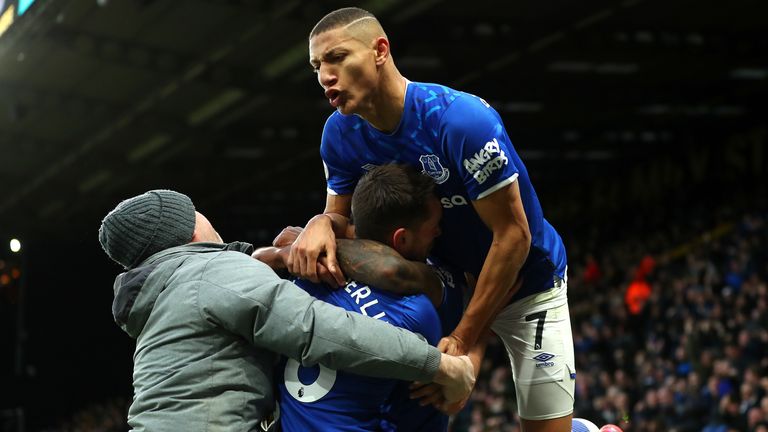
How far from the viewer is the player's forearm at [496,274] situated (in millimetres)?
3887

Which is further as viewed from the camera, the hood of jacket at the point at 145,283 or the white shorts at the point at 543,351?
the white shorts at the point at 543,351

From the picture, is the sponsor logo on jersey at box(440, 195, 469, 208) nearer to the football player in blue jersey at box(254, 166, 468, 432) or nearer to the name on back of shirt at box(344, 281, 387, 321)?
the football player in blue jersey at box(254, 166, 468, 432)

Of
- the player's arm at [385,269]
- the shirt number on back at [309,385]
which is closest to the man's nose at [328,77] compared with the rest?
the player's arm at [385,269]

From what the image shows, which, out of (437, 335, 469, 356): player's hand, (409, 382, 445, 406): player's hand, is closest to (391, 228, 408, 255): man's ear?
(437, 335, 469, 356): player's hand

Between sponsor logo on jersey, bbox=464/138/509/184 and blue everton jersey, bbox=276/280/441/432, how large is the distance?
2.08 feet

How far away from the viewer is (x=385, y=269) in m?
3.44

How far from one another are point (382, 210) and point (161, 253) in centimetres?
76

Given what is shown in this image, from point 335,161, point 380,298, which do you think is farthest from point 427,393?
point 335,161

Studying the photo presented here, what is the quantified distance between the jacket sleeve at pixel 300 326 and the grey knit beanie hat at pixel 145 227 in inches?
10.8

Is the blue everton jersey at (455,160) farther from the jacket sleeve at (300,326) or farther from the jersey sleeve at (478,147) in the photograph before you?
the jacket sleeve at (300,326)

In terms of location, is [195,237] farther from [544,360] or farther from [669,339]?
[669,339]

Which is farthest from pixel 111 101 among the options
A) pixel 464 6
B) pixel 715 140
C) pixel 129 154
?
pixel 715 140

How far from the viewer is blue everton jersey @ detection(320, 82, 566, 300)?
12.8 feet

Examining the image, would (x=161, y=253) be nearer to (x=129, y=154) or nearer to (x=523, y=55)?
(x=523, y=55)
